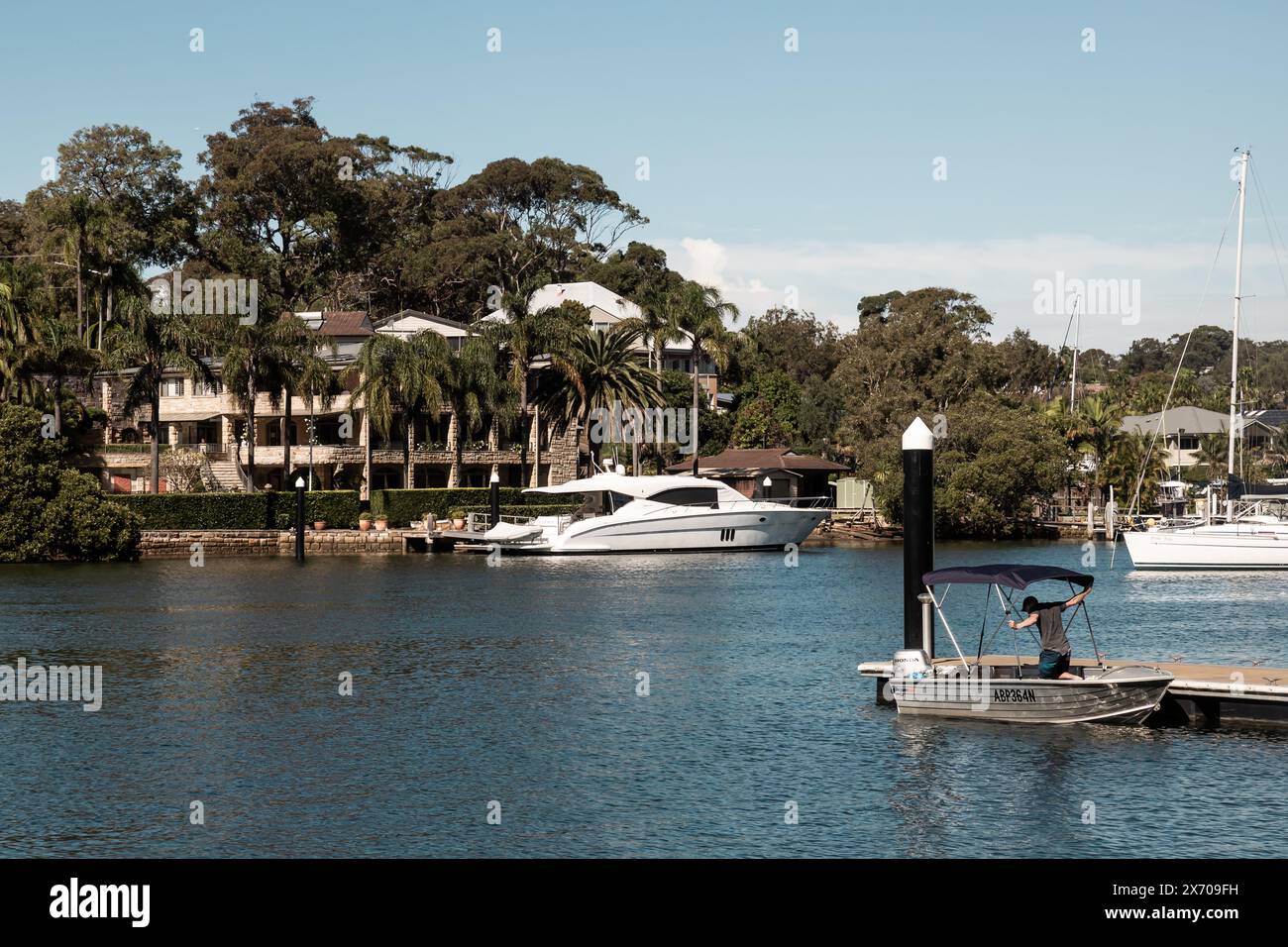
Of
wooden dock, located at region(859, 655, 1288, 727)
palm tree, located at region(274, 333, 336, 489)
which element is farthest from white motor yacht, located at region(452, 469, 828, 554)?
wooden dock, located at region(859, 655, 1288, 727)

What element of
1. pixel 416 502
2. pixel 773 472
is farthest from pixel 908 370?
pixel 416 502

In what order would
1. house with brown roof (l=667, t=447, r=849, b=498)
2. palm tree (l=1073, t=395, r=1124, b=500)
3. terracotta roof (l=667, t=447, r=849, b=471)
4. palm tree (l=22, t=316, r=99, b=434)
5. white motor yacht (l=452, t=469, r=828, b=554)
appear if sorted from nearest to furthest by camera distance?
white motor yacht (l=452, t=469, r=828, b=554) < palm tree (l=22, t=316, r=99, b=434) < palm tree (l=1073, t=395, r=1124, b=500) < terracotta roof (l=667, t=447, r=849, b=471) < house with brown roof (l=667, t=447, r=849, b=498)

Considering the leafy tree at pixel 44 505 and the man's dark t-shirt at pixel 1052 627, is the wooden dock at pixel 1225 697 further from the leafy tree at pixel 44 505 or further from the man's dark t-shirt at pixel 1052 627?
the leafy tree at pixel 44 505

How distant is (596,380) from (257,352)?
20498 millimetres

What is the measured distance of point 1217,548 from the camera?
59719 millimetres

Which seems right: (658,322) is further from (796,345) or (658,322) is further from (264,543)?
(796,345)

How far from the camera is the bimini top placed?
82.9ft

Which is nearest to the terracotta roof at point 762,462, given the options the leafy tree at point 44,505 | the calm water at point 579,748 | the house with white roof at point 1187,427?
the house with white roof at point 1187,427

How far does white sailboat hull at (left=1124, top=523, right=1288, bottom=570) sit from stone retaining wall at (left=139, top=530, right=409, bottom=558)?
37484mm

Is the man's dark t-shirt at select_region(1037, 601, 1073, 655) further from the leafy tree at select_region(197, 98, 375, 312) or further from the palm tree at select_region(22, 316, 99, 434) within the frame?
the leafy tree at select_region(197, 98, 375, 312)

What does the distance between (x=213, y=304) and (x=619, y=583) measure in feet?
141
